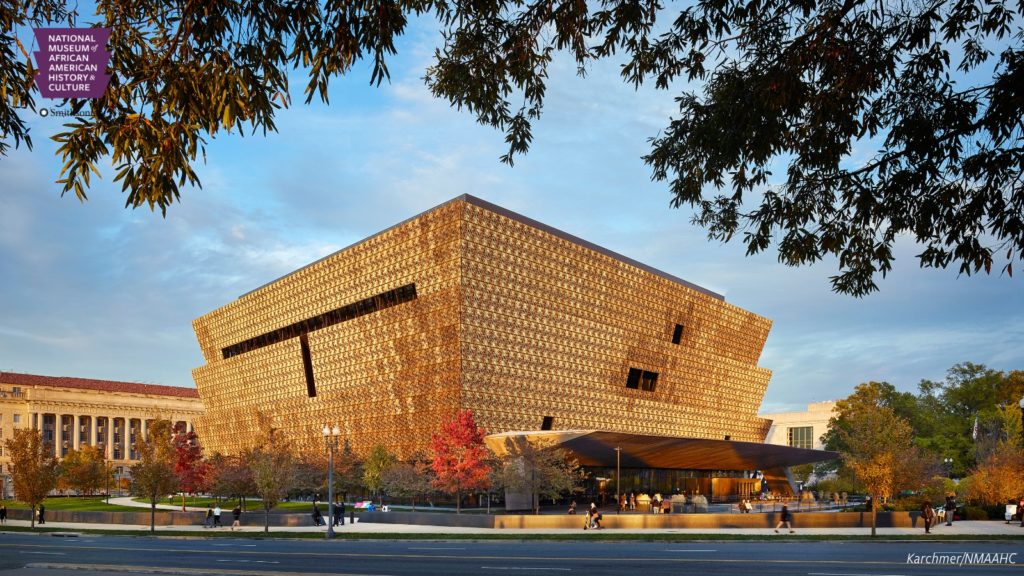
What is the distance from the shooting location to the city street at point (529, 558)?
2039 cm

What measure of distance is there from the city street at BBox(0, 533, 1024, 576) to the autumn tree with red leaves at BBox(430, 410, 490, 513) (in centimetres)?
2242

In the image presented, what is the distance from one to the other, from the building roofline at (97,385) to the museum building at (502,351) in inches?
2556

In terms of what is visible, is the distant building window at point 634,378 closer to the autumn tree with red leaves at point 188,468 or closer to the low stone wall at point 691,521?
the low stone wall at point 691,521

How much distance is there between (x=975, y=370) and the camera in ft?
429

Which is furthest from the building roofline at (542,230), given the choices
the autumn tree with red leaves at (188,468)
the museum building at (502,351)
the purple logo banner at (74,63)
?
the purple logo banner at (74,63)

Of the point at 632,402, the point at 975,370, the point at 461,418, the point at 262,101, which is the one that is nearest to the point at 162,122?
the point at 262,101

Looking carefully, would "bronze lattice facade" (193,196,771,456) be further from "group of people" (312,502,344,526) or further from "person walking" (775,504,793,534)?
"person walking" (775,504,793,534)

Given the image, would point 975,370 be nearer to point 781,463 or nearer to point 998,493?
point 781,463

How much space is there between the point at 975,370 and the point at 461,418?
342 ft

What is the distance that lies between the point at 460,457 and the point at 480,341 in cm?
1205

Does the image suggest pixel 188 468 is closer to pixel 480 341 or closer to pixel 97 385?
pixel 480 341

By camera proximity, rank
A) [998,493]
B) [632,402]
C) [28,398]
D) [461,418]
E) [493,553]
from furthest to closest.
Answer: [28,398], [632,402], [461,418], [998,493], [493,553]

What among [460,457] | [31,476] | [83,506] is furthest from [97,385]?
[460,457]

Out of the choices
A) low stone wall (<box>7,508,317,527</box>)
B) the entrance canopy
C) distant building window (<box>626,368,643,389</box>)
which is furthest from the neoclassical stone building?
the entrance canopy
